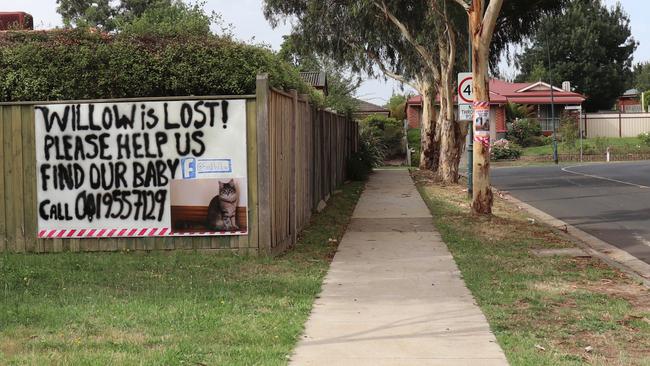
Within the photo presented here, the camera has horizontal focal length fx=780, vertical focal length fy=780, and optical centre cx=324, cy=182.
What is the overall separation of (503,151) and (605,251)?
116 feet

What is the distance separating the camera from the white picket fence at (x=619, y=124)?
189 feet

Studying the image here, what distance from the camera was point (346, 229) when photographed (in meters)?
13.5

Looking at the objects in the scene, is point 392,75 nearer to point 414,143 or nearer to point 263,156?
point 414,143

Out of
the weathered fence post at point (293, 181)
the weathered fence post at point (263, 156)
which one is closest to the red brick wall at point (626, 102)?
the weathered fence post at point (293, 181)

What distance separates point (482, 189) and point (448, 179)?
11271mm

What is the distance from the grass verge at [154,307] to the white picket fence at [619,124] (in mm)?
51155

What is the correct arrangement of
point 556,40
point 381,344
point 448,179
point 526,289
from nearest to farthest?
point 381,344 < point 526,289 < point 448,179 < point 556,40

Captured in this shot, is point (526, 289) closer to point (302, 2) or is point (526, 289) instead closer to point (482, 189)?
point (482, 189)

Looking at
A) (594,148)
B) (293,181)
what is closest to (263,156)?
(293,181)

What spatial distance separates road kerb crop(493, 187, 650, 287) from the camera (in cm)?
966

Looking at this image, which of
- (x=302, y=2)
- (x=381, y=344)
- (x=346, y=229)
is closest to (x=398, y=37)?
(x=302, y=2)

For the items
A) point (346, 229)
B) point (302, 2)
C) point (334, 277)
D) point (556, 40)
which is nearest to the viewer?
point (334, 277)

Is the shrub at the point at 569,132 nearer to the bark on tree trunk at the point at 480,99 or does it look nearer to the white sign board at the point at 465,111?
the white sign board at the point at 465,111

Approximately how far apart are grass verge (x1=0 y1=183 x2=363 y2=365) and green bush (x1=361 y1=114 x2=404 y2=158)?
34522 mm
